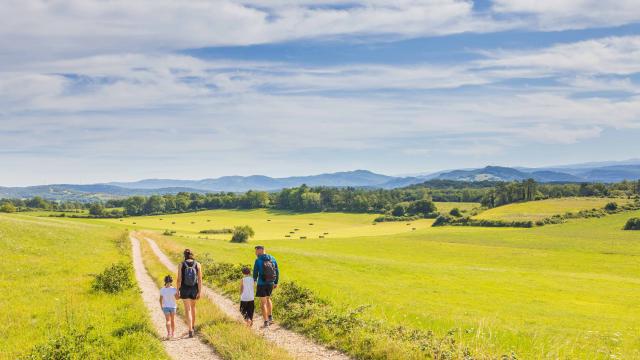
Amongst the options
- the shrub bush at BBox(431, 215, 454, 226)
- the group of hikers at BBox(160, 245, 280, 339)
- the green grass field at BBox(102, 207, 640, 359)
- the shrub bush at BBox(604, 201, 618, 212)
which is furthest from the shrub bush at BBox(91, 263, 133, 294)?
the shrub bush at BBox(604, 201, 618, 212)

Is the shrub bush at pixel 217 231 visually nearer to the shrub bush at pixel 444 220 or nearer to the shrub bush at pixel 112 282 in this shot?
the shrub bush at pixel 444 220

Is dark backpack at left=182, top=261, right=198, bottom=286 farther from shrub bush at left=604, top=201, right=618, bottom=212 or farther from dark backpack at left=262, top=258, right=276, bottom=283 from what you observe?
shrub bush at left=604, top=201, right=618, bottom=212

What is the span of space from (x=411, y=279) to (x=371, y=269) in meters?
6.72

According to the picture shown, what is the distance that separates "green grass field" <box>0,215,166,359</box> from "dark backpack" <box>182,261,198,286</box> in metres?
2.25

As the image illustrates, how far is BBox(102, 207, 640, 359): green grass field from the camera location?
2170cm

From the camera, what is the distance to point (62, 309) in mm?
22500

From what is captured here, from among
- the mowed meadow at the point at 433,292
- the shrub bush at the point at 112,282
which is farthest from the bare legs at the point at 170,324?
the shrub bush at the point at 112,282

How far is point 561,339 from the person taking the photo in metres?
20.9

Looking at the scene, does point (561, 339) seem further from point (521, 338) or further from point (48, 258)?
point (48, 258)

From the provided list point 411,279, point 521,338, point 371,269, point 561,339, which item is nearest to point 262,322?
point 521,338

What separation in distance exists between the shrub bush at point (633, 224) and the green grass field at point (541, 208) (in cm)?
2673

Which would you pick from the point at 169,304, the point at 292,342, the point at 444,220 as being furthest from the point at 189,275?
the point at 444,220

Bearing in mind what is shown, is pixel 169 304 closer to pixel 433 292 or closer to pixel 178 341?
pixel 178 341

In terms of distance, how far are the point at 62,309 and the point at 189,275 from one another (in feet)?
25.1
